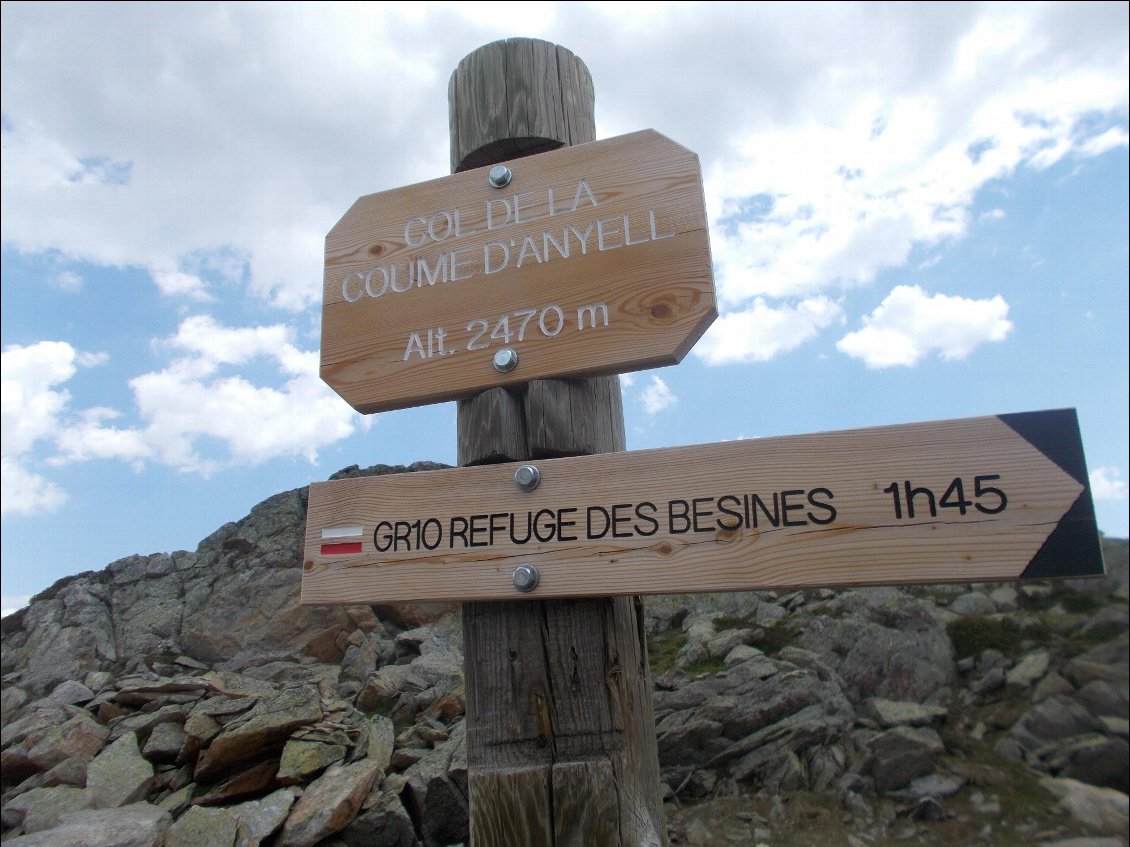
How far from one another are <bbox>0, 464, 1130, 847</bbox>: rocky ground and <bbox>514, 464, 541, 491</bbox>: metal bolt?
18.5 feet

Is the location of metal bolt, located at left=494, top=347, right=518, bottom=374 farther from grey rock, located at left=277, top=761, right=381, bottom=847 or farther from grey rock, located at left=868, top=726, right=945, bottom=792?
grey rock, located at left=868, top=726, right=945, bottom=792

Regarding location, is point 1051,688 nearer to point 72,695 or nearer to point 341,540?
point 341,540

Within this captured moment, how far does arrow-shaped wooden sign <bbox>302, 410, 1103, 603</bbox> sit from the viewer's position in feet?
5.66

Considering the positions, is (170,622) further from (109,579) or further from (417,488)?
(417,488)

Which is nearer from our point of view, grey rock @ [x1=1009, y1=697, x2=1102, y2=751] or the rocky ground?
the rocky ground

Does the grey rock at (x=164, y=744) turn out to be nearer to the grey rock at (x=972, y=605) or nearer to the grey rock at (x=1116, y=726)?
the grey rock at (x=1116, y=726)

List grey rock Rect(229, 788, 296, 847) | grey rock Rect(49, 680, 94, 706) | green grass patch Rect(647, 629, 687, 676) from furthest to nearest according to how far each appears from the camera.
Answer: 1. green grass patch Rect(647, 629, 687, 676)
2. grey rock Rect(49, 680, 94, 706)
3. grey rock Rect(229, 788, 296, 847)

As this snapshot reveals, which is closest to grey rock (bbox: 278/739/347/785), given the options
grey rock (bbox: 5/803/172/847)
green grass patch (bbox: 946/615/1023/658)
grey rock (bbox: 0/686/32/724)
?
grey rock (bbox: 5/803/172/847)

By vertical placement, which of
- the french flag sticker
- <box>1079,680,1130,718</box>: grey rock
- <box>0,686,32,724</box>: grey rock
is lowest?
<box>1079,680,1130,718</box>: grey rock

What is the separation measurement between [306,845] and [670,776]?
A: 402 centimetres

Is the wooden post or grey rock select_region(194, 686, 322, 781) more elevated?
the wooden post

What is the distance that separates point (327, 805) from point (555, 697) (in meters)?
5.43

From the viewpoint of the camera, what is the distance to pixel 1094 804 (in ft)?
26.4

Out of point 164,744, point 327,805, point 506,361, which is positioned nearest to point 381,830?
point 327,805
